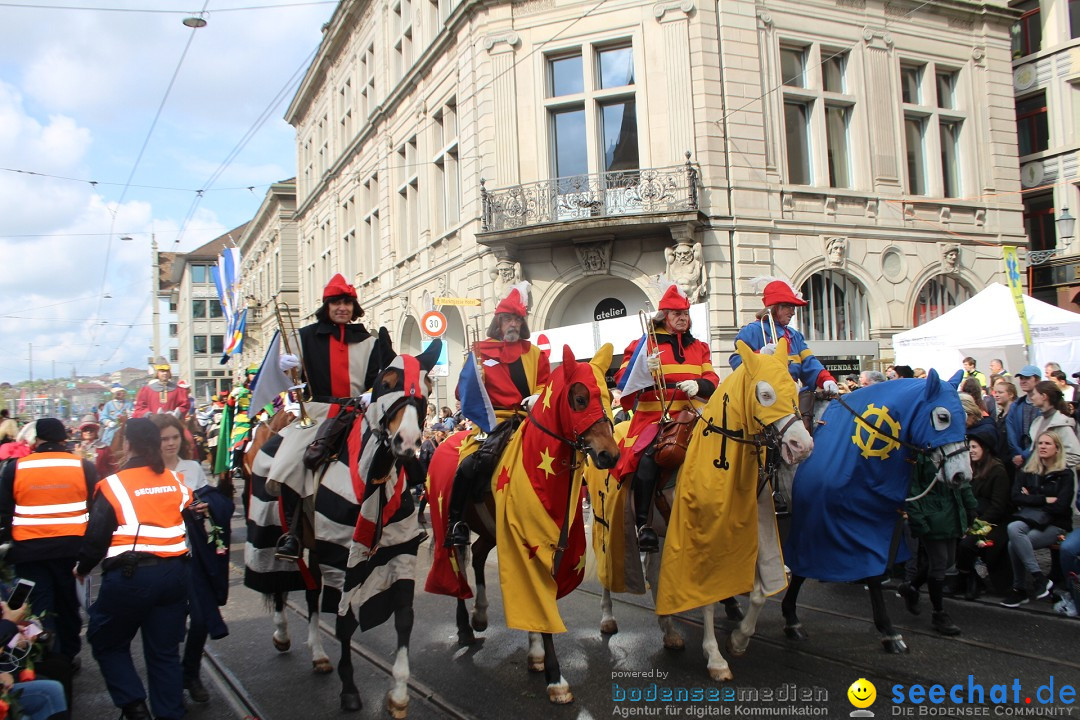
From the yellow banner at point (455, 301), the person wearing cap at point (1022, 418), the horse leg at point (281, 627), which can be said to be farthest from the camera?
the yellow banner at point (455, 301)

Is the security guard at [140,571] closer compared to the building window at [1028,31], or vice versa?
the security guard at [140,571]

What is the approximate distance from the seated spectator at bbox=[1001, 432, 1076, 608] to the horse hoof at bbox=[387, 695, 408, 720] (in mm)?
5541

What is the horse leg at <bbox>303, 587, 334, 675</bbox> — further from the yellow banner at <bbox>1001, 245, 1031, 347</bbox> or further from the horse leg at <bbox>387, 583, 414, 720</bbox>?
the yellow banner at <bbox>1001, 245, 1031, 347</bbox>

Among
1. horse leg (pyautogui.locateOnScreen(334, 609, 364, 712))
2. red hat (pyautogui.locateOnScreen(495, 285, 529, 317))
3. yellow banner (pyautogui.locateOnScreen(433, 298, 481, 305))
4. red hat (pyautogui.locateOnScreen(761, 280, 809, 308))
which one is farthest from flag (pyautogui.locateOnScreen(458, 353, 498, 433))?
yellow banner (pyautogui.locateOnScreen(433, 298, 481, 305))

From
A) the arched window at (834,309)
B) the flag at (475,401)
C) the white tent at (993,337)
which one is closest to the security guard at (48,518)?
the flag at (475,401)

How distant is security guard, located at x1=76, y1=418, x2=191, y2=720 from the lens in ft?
15.3

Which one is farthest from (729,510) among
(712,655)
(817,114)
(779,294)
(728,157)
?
(817,114)

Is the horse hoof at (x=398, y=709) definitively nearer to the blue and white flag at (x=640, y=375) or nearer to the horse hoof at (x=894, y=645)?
the blue and white flag at (x=640, y=375)

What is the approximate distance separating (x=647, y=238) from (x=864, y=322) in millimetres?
6509

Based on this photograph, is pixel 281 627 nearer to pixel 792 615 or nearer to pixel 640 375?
pixel 640 375

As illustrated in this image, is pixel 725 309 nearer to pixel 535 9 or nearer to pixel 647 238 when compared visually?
pixel 647 238

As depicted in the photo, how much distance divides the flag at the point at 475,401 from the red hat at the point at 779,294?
8.70ft

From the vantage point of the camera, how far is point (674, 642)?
6105 mm

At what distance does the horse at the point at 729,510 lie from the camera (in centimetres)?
545
